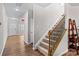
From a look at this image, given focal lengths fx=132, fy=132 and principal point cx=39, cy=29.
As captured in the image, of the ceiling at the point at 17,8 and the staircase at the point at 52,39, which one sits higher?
the ceiling at the point at 17,8

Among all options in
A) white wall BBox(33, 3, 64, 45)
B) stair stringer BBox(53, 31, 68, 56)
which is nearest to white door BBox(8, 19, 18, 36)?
white wall BBox(33, 3, 64, 45)

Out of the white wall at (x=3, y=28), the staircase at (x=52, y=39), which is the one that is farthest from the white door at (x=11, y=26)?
the staircase at (x=52, y=39)

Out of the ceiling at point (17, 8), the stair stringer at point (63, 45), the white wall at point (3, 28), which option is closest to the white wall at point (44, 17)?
the ceiling at point (17, 8)

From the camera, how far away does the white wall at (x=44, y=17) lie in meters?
2.03

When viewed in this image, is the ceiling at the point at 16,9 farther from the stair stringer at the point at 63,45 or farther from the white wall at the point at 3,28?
the stair stringer at the point at 63,45

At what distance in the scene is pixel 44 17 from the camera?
2076 millimetres

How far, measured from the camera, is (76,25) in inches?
79.4

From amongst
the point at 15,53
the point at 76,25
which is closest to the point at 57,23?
the point at 76,25

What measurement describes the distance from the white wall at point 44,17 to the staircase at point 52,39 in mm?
81

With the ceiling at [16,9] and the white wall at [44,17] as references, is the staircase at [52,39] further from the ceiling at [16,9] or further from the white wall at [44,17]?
the ceiling at [16,9]

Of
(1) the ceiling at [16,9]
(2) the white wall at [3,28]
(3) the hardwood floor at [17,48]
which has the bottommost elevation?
(3) the hardwood floor at [17,48]

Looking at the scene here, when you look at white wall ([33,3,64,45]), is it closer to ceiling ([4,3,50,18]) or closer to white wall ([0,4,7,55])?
ceiling ([4,3,50,18])

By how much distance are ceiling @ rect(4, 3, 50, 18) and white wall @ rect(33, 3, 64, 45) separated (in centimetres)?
8

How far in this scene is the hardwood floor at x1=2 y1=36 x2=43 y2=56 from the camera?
2037 mm
